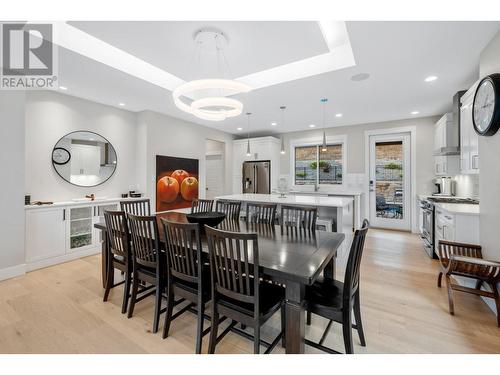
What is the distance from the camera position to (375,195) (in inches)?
229

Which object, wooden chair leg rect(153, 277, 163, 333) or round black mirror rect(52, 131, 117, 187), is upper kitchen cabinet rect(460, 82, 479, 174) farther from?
round black mirror rect(52, 131, 117, 187)

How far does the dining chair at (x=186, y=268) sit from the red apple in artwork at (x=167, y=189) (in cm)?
332

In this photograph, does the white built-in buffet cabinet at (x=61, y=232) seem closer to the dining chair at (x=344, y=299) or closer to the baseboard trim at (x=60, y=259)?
the baseboard trim at (x=60, y=259)

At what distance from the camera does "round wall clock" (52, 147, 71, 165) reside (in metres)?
3.71

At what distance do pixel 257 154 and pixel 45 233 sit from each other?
4.91 m

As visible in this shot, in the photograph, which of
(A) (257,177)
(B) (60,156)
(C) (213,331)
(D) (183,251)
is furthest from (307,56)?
(B) (60,156)

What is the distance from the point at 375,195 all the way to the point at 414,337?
4.51m

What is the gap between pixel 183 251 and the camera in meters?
1.75

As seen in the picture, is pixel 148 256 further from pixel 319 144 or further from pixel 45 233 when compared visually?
pixel 319 144

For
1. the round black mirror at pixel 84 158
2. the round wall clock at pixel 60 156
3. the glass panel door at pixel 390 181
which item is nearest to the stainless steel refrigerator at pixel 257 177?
the glass panel door at pixel 390 181

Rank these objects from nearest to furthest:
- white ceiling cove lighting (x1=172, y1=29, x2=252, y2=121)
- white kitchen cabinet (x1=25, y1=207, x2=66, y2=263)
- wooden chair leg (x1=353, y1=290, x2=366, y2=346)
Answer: wooden chair leg (x1=353, y1=290, x2=366, y2=346) < white ceiling cove lighting (x1=172, y1=29, x2=252, y2=121) < white kitchen cabinet (x1=25, y1=207, x2=66, y2=263)

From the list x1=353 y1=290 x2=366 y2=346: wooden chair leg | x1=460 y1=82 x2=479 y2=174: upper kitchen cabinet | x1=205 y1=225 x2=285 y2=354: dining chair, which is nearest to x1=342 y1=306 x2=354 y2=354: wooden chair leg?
x1=353 y1=290 x2=366 y2=346: wooden chair leg

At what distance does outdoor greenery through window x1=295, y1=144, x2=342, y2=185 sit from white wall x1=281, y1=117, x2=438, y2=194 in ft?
0.88
